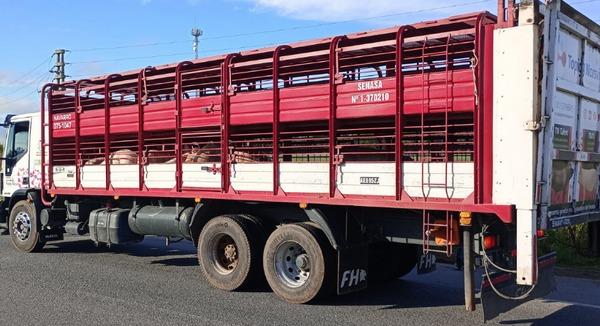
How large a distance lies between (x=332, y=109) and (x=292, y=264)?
1.91 metres

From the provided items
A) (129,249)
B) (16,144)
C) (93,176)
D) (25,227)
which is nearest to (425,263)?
(93,176)

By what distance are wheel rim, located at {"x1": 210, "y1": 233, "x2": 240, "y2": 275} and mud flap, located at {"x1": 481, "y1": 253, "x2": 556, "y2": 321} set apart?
10.6 ft

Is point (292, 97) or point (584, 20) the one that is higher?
point (584, 20)

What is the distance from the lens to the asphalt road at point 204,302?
629 cm

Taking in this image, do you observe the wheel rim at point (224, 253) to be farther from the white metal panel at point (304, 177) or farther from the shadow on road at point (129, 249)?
the shadow on road at point (129, 249)

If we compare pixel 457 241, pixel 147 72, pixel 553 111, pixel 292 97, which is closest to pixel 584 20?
pixel 553 111

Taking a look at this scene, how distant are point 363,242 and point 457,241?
1.28m

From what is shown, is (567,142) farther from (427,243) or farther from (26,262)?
(26,262)

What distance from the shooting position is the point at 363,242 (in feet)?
22.9

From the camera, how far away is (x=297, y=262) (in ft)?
23.2

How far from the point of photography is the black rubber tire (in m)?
7.61

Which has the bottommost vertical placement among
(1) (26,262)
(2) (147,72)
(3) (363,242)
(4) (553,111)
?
(1) (26,262)

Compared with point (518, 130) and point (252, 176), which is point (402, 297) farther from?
point (518, 130)

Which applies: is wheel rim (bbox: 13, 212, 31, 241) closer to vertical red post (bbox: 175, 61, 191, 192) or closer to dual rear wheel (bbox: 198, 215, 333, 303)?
vertical red post (bbox: 175, 61, 191, 192)
